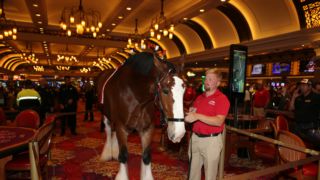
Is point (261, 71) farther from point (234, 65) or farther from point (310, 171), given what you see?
point (310, 171)

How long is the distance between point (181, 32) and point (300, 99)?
11419mm

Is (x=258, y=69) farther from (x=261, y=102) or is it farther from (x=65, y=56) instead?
(x=65, y=56)

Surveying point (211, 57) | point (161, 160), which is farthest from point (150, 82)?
point (211, 57)

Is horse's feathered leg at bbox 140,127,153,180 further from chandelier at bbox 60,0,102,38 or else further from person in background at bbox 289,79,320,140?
chandelier at bbox 60,0,102,38

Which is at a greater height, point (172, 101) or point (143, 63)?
point (143, 63)

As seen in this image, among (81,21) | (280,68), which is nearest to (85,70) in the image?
(280,68)

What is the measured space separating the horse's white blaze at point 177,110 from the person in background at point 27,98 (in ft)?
17.2

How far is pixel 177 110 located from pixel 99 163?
2809mm

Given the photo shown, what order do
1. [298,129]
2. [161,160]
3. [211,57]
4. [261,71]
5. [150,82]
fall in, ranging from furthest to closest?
[261,71], [211,57], [298,129], [161,160], [150,82]

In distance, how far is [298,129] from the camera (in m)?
5.38

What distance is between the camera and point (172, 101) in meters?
2.45

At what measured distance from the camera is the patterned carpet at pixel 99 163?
4145 mm

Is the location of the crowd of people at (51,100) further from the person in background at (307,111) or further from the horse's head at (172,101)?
the person in background at (307,111)

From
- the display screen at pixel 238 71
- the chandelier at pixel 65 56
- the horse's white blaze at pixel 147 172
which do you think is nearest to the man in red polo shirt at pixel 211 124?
the horse's white blaze at pixel 147 172
